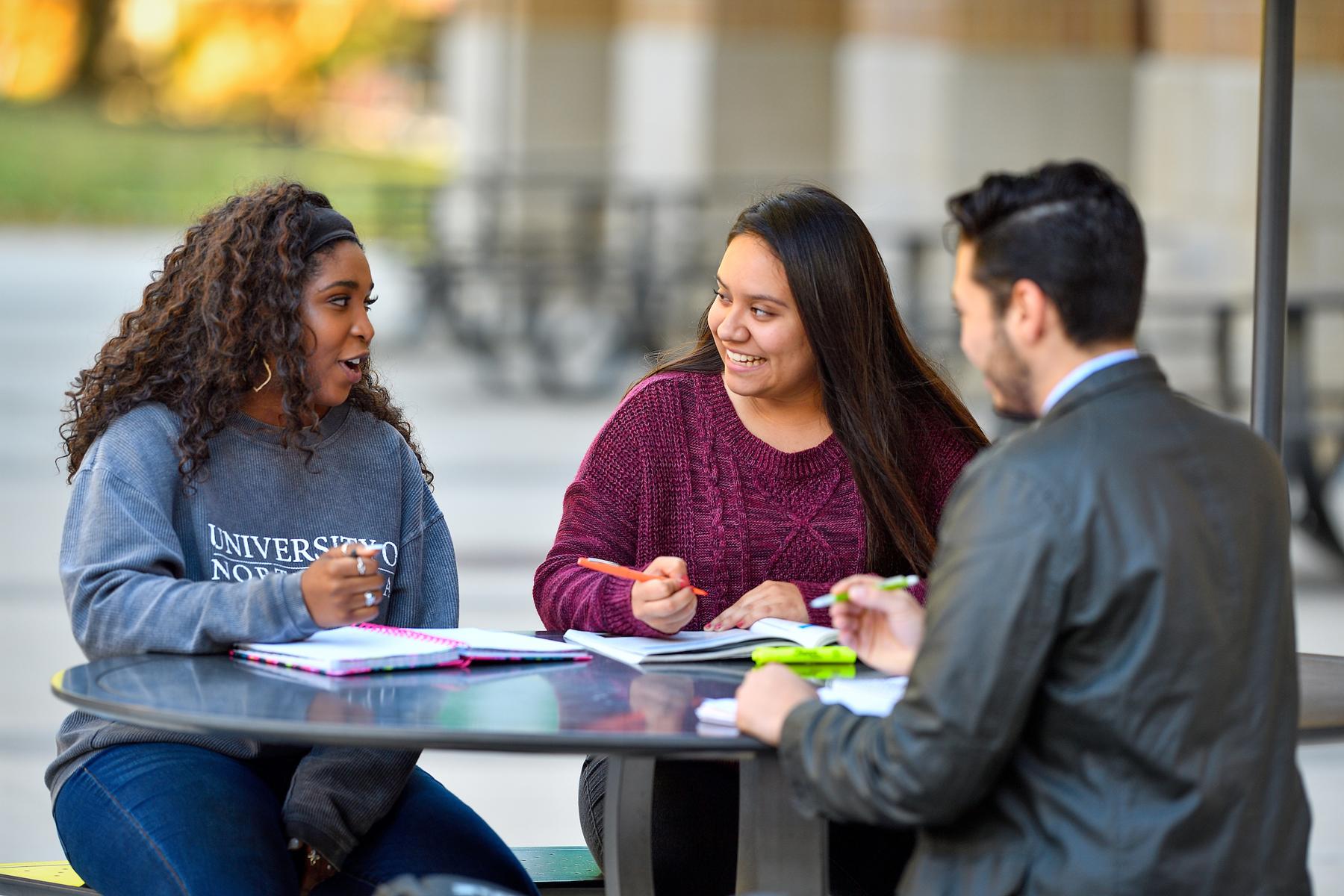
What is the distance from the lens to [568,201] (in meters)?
19.9

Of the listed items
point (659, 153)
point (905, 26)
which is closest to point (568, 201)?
point (659, 153)

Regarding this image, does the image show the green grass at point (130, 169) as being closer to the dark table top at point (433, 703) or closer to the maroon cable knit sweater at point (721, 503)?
the maroon cable knit sweater at point (721, 503)

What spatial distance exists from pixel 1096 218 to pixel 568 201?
18.2 metres

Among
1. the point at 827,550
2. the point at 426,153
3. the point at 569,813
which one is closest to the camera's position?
the point at 827,550

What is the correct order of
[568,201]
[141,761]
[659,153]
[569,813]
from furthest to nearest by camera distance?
[568,201], [659,153], [569,813], [141,761]

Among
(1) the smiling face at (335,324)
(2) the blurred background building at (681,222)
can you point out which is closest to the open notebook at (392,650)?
(1) the smiling face at (335,324)

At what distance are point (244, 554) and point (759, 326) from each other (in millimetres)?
933

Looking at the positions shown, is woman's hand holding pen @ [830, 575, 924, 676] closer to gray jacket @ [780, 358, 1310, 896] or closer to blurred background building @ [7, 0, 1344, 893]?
gray jacket @ [780, 358, 1310, 896]

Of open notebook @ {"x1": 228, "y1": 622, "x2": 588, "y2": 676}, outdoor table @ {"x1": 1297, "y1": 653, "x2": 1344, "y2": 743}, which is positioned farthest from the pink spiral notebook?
outdoor table @ {"x1": 1297, "y1": 653, "x2": 1344, "y2": 743}

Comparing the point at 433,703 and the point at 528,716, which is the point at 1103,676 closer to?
the point at 528,716

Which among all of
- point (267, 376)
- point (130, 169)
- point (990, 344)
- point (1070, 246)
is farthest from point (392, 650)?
point (130, 169)

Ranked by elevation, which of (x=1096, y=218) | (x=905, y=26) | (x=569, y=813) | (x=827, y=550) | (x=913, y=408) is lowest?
(x=569, y=813)

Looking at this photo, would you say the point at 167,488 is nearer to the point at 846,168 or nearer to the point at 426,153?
the point at 846,168

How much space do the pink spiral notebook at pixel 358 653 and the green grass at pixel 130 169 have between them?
31.9 metres
